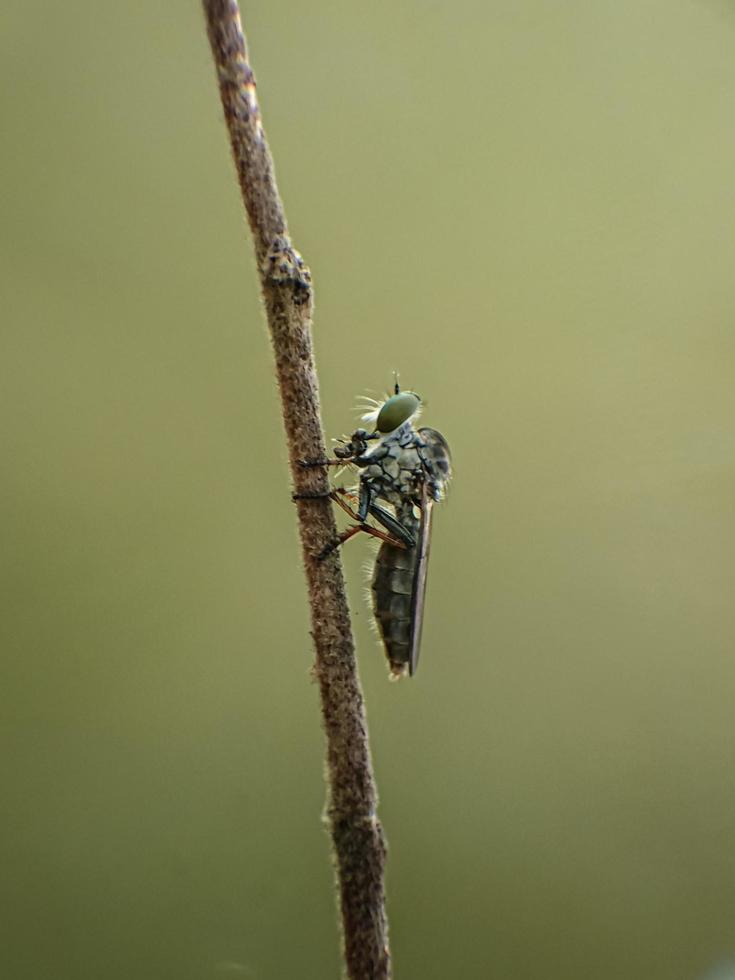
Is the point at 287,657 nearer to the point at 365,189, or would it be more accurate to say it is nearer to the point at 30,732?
the point at 30,732

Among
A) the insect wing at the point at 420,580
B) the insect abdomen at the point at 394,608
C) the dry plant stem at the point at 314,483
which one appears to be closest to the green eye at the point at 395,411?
the insect wing at the point at 420,580

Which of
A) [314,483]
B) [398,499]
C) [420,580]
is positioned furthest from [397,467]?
[314,483]

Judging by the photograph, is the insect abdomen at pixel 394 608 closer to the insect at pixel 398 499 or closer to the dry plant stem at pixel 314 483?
the insect at pixel 398 499

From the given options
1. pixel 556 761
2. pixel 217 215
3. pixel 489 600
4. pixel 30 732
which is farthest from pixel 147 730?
pixel 217 215

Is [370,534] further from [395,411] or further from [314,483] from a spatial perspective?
[314,483]

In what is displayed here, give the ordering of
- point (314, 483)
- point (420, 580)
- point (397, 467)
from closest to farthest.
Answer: point (314, 483) → point (420, 580) → point (397, 467)

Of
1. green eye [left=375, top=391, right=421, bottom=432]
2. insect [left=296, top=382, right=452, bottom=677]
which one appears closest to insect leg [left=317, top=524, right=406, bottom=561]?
insect [left=296, top=382, right=452, bottom=677]

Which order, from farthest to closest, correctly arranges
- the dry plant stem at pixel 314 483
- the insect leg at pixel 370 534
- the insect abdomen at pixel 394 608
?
the insect abdomen at pixel 394 608 < the insect leg at pixel 370 534 < the dry plant stem at pixel 314 483
